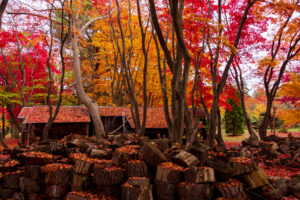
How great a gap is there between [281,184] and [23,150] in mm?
5886

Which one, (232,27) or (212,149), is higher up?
(232,27)

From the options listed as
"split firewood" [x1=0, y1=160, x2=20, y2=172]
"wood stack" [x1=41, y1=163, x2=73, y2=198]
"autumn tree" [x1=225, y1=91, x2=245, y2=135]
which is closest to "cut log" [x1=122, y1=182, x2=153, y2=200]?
"wood stack" [x1=41, y1=163, x2=73, y2=198]

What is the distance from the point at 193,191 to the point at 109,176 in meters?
1.57

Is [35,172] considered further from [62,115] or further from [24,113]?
[24,113]

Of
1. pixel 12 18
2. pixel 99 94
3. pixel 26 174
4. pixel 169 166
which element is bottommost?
pixel 26 174

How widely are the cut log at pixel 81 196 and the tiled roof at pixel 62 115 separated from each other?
24.9ft

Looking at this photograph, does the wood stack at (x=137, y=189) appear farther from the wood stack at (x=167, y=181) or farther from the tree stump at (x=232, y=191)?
the tree stump at (x=232, y=191)

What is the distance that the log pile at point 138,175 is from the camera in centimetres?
350

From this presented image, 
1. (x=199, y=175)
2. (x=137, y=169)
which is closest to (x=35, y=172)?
(x=137, y=169)

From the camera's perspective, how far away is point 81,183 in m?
4.19

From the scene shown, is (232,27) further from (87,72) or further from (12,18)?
(87,72)

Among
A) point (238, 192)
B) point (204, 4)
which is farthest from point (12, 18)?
point (238, 192)

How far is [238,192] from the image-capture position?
3.47 m

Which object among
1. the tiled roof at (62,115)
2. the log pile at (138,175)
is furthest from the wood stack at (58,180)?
the tiled roof at (62,115)
